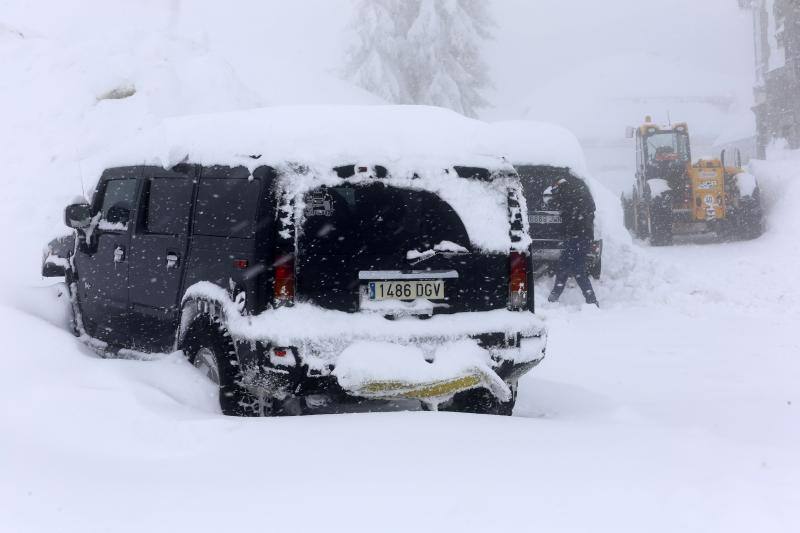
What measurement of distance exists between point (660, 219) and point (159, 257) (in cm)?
1739

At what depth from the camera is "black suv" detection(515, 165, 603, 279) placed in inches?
514

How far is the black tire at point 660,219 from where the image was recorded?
20.8m

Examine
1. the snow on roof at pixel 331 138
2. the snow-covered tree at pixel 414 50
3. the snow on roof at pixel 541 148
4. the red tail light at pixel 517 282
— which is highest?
the snow-covered tree at pixel 414 50

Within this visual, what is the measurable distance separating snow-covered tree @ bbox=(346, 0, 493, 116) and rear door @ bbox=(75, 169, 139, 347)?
25.4m

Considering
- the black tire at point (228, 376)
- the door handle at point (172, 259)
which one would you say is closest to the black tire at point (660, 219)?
the door handle at point (172, 259)

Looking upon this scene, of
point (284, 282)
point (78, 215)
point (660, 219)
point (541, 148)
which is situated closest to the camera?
point (284, 282)

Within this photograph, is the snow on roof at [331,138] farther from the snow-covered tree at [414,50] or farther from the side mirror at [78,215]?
the snow-covered tree at [414,50]

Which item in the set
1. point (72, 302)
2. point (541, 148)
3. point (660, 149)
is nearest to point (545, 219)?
point (541, 148)

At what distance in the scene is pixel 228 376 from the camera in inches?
191

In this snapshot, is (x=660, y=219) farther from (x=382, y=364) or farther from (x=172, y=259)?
(x=382, y=364)

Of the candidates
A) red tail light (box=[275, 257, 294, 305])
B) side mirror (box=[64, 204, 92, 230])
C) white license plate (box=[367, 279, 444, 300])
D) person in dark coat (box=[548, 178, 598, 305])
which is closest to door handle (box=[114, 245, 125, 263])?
side mirror (box=[64, 204, 92, 230])

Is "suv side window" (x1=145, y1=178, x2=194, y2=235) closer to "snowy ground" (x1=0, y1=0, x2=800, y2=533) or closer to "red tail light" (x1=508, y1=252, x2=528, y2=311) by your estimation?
"snowy ground" (x1=0, y1=0, x2=800, y2=533)

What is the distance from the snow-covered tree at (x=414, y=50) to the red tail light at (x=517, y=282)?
1058 inches

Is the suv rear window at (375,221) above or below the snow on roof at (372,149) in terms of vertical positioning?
below
